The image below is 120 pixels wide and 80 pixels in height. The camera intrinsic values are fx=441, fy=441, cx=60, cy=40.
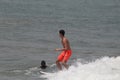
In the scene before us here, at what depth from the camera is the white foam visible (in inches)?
623

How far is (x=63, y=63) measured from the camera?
16.8 m

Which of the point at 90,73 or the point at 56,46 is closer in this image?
the point at 90,73

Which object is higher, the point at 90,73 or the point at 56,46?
the point at 56,46

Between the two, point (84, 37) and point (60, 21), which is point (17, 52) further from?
point (60, 21)

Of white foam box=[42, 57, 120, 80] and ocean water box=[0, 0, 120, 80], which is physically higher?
ocean water box=[0, 0, 120, 80]

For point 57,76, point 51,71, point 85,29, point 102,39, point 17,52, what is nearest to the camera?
point 57,76

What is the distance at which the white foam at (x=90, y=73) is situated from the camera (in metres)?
15.8

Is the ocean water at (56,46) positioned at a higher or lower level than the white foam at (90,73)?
higher

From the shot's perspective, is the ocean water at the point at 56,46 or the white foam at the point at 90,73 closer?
the white foam at the point at 90,73

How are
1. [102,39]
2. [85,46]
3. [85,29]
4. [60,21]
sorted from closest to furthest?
[85,46] < [102,39] < [85,29] < [60,21]

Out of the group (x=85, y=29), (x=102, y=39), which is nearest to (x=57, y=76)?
(x=102, y=39)

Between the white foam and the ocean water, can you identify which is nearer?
the white foam

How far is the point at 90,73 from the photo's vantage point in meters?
16.2

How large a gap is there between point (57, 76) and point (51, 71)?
1463 mm
